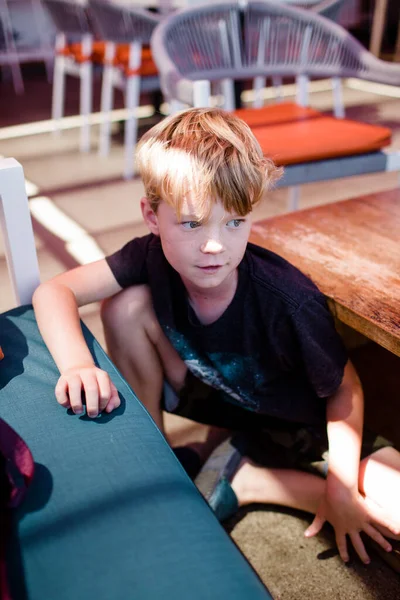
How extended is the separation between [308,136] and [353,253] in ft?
2.88

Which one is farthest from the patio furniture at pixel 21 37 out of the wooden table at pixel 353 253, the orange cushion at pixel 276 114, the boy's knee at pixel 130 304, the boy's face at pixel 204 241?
the boy's face at pixel 204 241

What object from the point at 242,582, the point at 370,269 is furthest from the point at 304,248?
the point at 242,582

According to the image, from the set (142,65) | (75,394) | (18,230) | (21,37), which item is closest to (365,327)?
(75,394)

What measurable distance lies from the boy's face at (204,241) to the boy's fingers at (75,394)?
9.8 inches

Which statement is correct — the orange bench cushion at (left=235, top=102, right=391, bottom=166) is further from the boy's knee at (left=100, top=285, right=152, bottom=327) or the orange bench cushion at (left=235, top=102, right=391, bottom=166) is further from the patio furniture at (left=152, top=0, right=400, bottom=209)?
the boy's knee at (left=100, top=285, right=152, bottom=327)

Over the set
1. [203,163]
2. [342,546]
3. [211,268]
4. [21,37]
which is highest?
[203,163]

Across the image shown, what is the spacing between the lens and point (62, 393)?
2.77 ft

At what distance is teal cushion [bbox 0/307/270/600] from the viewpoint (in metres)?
0.61

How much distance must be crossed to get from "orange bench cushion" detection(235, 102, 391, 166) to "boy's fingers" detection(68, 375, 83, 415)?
1050mm

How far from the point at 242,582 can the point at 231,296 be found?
0.54 meters

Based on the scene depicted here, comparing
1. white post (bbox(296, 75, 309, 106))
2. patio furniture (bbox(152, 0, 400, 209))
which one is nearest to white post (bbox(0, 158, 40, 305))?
patio furniture (bbox(152, 0, 400, 209))

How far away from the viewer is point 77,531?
0.66 metres

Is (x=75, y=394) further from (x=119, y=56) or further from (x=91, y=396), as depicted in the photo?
(x=119, y=56)

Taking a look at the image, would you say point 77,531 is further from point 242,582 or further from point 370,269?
point 370,269
